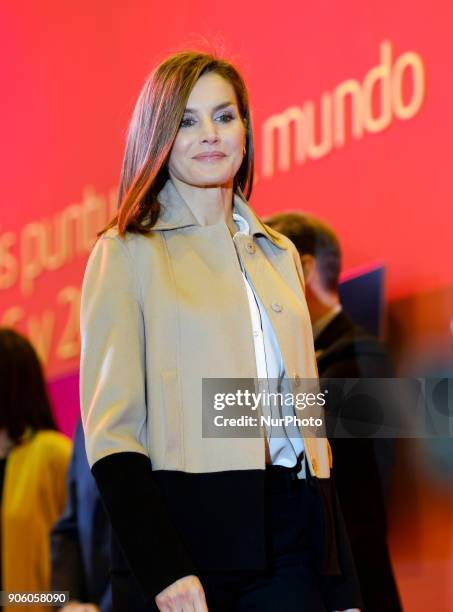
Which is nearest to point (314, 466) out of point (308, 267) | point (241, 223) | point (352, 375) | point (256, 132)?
point (241, 223)

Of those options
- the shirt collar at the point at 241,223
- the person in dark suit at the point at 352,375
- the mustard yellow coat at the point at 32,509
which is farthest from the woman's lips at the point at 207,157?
the mustard yellow coat at the point at 32,509

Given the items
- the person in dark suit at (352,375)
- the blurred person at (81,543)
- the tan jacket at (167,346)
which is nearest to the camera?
the tan jacket at (167,346)

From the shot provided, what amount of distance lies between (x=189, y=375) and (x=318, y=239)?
122cm

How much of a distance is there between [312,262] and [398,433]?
0.51 m

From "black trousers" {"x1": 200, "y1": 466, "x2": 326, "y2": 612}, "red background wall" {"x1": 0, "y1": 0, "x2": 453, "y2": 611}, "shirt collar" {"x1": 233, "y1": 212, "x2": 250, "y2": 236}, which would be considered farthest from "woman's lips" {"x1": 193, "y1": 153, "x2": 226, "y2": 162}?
"black trousers" {"x1": 200, "y1": 466, "x2": 326, "y2": 612}

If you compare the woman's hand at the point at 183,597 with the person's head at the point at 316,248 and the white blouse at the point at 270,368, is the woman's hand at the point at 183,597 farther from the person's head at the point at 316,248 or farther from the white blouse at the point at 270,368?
the person's head at the point at 316,248

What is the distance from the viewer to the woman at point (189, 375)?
68.4 inches

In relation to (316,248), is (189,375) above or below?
below

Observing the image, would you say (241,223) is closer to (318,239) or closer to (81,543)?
(318,239)

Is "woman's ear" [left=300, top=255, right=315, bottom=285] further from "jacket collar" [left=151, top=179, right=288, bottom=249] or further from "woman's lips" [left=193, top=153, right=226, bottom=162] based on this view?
"woman's lips" [left=193, top=153, right=226, bottom=162]

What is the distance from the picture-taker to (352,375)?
282 centimetres

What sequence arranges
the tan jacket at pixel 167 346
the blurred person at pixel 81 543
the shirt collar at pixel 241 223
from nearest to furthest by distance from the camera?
the tan jacket at pixel 167 346
the shirt collar at pixel 241 223
the blurred person at pixel 81 543

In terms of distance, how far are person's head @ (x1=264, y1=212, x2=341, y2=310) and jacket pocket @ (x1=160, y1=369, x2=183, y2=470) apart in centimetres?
119

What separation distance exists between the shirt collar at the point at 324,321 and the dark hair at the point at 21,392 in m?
1.16
